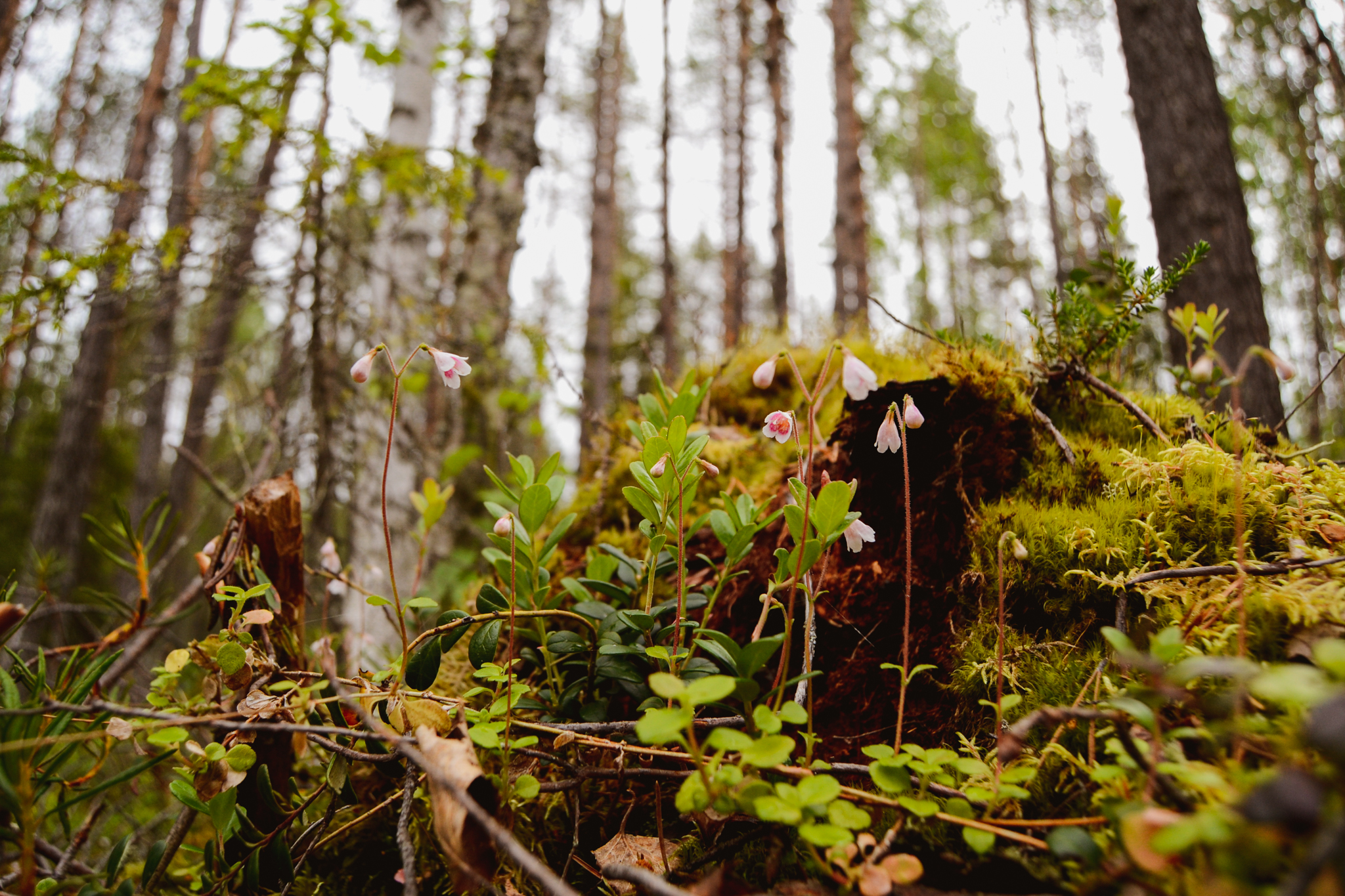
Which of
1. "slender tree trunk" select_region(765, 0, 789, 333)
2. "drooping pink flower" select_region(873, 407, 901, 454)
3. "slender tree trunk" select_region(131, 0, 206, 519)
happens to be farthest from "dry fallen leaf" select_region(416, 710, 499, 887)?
"slender tree trunk" select_region(765, 0, 789, 333)

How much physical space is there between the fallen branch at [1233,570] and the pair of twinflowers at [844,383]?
2.15ft

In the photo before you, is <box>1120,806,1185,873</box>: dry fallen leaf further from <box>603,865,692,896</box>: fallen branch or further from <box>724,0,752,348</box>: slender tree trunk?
<box>724,0,752,348</box>: slender tree trunk

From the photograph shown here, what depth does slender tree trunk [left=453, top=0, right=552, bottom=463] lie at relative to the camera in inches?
190

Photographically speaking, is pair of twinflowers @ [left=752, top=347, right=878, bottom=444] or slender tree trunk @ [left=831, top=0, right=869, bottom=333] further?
slender tree trunk @ [left=831, top=0, right=869, bottom=333]

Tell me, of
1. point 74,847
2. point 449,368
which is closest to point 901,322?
point 449,368

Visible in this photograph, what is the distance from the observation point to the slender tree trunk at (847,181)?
30.7 feet

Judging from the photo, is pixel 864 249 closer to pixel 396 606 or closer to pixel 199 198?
pixel 199 198

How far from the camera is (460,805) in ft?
3.21

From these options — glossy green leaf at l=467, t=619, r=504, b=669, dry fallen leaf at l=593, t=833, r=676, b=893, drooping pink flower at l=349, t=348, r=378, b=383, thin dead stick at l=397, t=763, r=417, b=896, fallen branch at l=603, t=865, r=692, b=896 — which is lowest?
dry fallen leaf at l=593, t=833, r=676, b=893

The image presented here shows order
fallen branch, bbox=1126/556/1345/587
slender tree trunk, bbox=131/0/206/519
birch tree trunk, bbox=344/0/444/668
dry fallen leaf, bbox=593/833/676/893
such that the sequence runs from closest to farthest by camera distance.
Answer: fallen branch, bbox=1126/556/1345/587 → dry fallen leaf, bbox=593/833/676/893 → birch tree trunk, bbox=344/0/444/668 → slender tree trunk, bbox=131/0/206/519

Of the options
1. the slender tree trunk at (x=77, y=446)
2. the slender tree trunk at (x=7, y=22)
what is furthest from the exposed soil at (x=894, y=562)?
the slender tree trunk at (x=7, y=22)

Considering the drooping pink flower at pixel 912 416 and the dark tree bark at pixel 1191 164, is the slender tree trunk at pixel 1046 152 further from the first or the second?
the drooping pink flower at pixel 912 416

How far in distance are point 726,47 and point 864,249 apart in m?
12.0

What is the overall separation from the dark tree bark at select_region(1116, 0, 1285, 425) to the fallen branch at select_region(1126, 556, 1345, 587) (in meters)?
3.14
